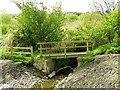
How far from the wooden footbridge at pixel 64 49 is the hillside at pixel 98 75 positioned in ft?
4.23

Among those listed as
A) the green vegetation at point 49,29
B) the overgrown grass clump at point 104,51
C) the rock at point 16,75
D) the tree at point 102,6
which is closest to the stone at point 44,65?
the rock at point 16,75

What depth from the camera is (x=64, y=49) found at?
1046 cm

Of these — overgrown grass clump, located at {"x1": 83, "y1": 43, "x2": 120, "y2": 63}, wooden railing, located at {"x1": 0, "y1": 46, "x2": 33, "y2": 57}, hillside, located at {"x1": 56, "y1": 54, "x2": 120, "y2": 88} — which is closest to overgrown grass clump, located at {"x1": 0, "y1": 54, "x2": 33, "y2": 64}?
wooden railing, located at {"x1": 0, "y1": 46, "x2": 33, "y2": 57}

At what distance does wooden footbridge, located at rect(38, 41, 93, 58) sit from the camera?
10.1 meters

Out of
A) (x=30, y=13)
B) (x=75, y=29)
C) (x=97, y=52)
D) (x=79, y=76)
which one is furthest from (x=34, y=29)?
(x=79, y=76)

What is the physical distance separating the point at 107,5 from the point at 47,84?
6.02 metres

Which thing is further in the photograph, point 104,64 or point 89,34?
point 89,34

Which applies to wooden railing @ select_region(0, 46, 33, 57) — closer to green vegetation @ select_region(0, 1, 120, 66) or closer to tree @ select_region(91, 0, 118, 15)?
green vegetation @ select_region(0, 1, 120, 66)

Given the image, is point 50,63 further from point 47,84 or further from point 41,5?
point 41,5

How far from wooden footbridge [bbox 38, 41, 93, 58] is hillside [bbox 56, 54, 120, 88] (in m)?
1.29

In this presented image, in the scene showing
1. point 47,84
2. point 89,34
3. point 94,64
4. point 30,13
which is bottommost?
point 47,84

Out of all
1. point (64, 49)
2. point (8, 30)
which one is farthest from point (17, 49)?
point (64, 49)

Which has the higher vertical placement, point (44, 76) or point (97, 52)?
point (97, 52)

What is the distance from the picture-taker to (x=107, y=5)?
44.2ft
